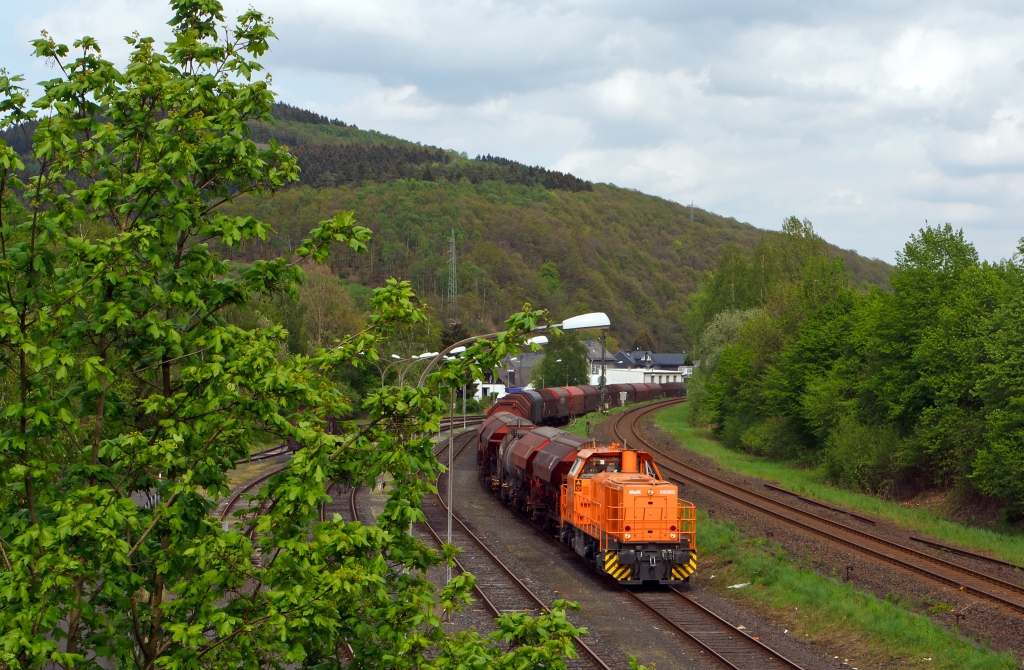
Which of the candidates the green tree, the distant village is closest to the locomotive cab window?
the green tree

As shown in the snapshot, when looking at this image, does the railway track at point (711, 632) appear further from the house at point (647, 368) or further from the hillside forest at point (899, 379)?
the house at point (647, 368)

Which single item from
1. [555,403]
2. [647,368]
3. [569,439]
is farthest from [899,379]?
[647,368]

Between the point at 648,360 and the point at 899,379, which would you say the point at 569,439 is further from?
the point at 648,360

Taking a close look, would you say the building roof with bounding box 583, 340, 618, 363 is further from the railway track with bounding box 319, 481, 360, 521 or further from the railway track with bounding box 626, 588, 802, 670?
the railway track with bounding box 626, 588, 802, 670

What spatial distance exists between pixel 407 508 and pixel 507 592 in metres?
18.5

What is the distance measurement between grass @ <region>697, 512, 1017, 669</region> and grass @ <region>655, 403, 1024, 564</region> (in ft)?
25.8

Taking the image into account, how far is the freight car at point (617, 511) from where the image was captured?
2406 centimetres

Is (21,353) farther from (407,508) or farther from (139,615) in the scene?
(407,508)

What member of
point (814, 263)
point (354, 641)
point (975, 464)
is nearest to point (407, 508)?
point (354, 641)

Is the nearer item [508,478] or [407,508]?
[407,508]

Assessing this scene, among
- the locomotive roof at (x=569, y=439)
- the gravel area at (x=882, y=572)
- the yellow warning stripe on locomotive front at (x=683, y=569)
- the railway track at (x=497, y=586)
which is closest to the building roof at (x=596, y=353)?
the gravel area at (x=882, y=572)

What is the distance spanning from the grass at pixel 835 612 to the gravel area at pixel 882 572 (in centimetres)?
35

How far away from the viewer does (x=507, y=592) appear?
954 inches

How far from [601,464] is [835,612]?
805cm
